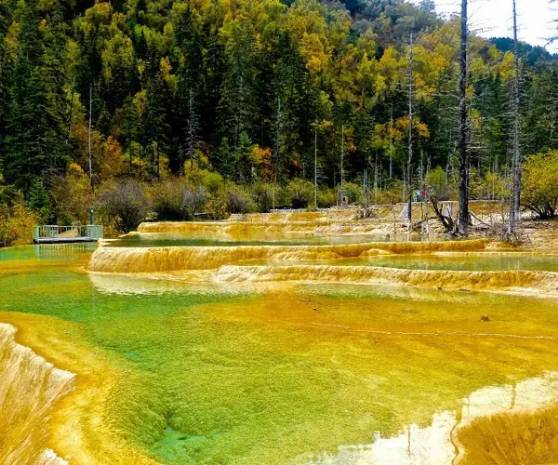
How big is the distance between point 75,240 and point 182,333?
67.3 feet

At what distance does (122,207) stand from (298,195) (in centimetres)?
1895

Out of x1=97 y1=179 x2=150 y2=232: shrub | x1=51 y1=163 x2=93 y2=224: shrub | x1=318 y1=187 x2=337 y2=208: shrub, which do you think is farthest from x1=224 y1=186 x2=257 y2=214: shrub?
x1=318 y1=187 x2=337 y2=208: shrub

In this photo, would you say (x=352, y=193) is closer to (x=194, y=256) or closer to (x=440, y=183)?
(x=440, y=183)

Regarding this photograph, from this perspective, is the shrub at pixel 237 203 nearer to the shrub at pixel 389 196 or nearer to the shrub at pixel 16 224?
the shrub at pixel 389 196

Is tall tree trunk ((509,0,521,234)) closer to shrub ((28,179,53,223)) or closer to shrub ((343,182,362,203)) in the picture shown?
shrub ((28,179,53,223))

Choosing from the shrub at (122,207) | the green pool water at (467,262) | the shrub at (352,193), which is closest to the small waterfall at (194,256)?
the green pool water at (467,262)

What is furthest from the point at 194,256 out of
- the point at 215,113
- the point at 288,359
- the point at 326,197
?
the point at 215,113

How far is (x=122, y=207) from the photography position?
99.8 ft

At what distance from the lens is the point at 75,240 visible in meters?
26.6

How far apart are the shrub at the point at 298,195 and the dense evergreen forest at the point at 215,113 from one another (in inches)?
7.1

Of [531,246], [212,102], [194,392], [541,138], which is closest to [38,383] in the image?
[194,392]

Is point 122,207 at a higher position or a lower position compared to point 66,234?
higher

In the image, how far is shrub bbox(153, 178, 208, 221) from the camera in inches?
1315

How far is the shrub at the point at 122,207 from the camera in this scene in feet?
99.6
